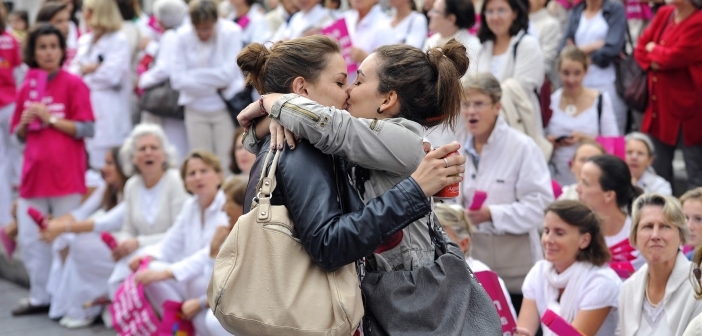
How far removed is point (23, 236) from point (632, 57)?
4.91 meters

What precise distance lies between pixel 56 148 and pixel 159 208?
110 cm

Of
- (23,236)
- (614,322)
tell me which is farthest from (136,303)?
(614,322)

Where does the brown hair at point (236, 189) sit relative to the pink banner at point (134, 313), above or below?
above

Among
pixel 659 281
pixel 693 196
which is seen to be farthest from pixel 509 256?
pixel 659 281

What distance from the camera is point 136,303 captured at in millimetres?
6094

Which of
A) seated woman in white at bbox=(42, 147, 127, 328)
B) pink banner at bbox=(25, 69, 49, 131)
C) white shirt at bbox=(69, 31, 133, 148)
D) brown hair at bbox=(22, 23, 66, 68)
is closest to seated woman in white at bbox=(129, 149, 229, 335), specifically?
seated woman in white at bbox=(42, 147, 127, 328)

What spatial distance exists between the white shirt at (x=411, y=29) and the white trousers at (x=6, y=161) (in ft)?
12.7

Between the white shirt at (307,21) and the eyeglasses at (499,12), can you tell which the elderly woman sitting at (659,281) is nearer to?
the eyeglasses at (499,12)

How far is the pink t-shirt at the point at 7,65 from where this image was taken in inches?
363

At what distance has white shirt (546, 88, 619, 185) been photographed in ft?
22.4

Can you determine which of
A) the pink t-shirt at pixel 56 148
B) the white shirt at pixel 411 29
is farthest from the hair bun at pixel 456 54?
the pink t-shirt at pixel 56 148

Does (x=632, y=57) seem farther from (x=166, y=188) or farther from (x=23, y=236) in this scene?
(x=23, y=236)

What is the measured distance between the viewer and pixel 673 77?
6988mm

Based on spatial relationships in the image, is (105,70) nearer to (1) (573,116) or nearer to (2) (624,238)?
(1) (573,116)
